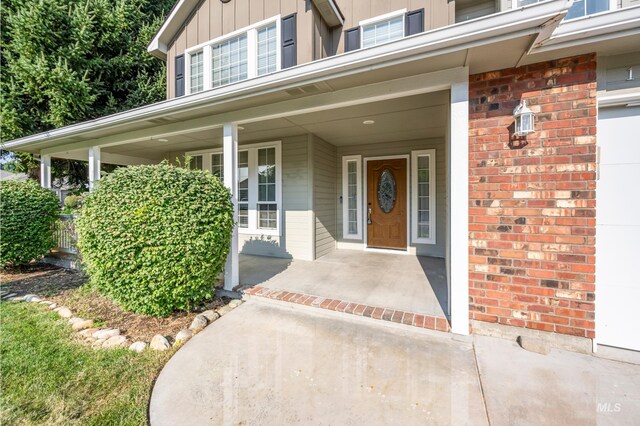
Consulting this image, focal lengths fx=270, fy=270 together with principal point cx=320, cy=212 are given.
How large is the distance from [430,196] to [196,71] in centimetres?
602

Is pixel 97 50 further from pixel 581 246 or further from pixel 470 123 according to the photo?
pixel 581 246

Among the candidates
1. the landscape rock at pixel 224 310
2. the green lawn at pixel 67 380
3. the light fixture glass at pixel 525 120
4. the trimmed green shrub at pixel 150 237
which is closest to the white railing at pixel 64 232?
the green lawn at pixel 67 380

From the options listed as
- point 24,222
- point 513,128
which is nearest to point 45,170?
point 24,222

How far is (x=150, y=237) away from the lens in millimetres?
2912

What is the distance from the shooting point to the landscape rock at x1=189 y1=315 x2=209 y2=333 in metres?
2.92

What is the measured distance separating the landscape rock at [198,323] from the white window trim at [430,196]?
15.1 feet

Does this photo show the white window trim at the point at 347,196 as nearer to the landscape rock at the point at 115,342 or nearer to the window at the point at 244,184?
the window at the point at 244,184

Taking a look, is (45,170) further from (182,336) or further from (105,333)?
(182,336)

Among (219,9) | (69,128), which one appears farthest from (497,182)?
(69,128)

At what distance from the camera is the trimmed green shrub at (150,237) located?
291 cm

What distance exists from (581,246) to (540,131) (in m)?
1.08

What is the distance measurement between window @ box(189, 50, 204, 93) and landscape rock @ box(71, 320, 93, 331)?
506 cm

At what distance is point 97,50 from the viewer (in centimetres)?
873

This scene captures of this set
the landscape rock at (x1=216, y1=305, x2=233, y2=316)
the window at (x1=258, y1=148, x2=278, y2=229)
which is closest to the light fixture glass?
the landscape rock at (x1=216, y1=305, x2=233, y2=316)
